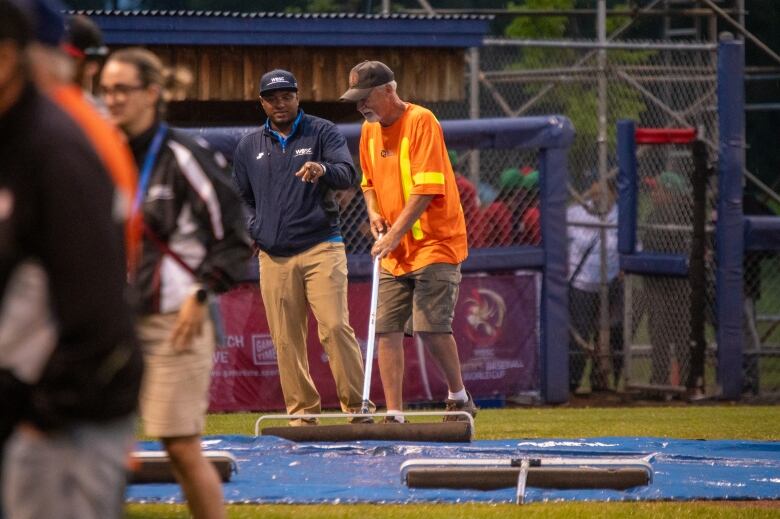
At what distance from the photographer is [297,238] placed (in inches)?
369

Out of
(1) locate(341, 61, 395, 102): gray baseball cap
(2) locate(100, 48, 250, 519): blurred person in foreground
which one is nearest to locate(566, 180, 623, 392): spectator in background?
(1) locate(341, 61, 395, 102): gray baseball cap

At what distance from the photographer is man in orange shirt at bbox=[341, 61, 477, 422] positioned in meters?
9.25

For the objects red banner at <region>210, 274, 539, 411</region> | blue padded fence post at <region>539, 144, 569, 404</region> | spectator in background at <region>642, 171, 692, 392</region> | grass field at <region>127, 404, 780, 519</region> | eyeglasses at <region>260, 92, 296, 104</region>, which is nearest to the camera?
grass field at <region>127, 404, 780, 519</region>

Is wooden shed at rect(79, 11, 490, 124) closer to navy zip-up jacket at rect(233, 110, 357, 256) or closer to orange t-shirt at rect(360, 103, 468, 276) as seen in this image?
navy zip-up jacket at rect(233, 110, 357, 256)

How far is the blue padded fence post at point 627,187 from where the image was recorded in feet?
44.4

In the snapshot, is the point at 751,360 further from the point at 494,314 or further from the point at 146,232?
the point at 146,232

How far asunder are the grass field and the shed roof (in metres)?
3.75

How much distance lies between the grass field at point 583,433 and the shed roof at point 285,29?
375 centimetres

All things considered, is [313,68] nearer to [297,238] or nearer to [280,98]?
[280,98]

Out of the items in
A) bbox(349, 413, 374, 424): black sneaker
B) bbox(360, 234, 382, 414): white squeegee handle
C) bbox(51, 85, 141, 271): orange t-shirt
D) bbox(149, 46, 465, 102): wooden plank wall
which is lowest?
bbox(349, 413, 374, 424): black sneaker

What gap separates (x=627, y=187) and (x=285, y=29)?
356 cm

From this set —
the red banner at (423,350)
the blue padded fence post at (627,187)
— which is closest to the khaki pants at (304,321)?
the red banner at (423,350)

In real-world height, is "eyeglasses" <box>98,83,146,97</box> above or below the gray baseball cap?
below

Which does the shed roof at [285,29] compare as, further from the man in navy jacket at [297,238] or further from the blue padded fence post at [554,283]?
the man in navy jacket at [297,238]
